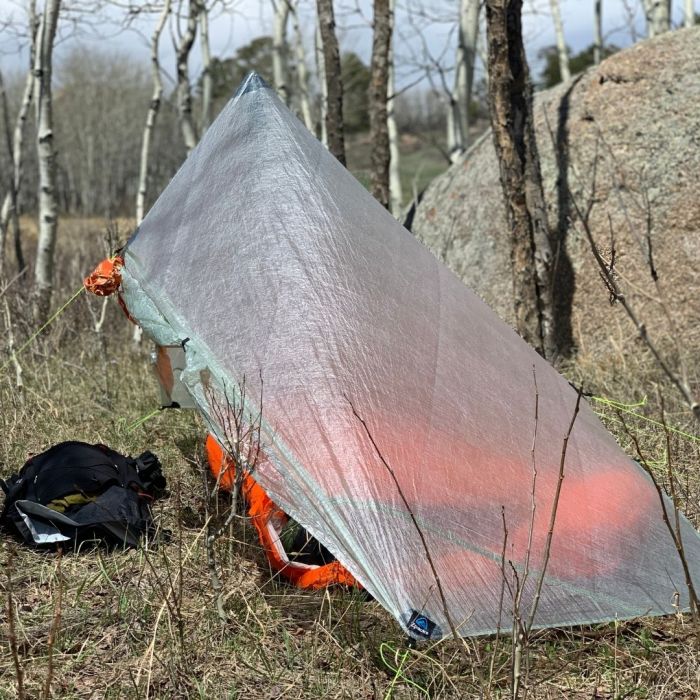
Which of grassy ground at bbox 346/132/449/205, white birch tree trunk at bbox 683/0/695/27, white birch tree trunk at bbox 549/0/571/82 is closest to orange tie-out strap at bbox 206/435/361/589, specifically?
white birch tree trunk at bbox 683/0/695/27

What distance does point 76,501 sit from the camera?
346 cm

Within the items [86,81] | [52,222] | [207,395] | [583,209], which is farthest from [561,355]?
[86,81]

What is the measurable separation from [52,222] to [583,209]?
417 cm

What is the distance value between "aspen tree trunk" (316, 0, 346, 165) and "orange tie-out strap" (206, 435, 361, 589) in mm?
5313

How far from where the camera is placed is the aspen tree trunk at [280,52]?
1148 centimetres

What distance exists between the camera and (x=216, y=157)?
3828 mm

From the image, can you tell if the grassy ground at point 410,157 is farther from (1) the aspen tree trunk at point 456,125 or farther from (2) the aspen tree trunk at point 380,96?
(2) the aspen tree trunk at point 380,96

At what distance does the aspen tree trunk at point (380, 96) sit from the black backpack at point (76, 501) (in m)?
4.88

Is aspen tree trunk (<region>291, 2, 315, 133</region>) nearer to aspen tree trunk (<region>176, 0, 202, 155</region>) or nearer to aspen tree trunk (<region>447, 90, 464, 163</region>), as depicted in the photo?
aspen tree trunk (<region>447, 90, 464, 163</region>)

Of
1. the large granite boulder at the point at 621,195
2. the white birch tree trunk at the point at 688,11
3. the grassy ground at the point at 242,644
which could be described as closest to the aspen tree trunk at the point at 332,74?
the large granite boulder at the point at 621,195

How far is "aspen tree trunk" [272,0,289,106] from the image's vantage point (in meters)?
11.5

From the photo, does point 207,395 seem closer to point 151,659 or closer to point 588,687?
point 151,659

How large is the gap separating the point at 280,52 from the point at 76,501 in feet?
32.2

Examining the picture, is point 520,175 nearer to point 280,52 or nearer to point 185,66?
point 185,66
